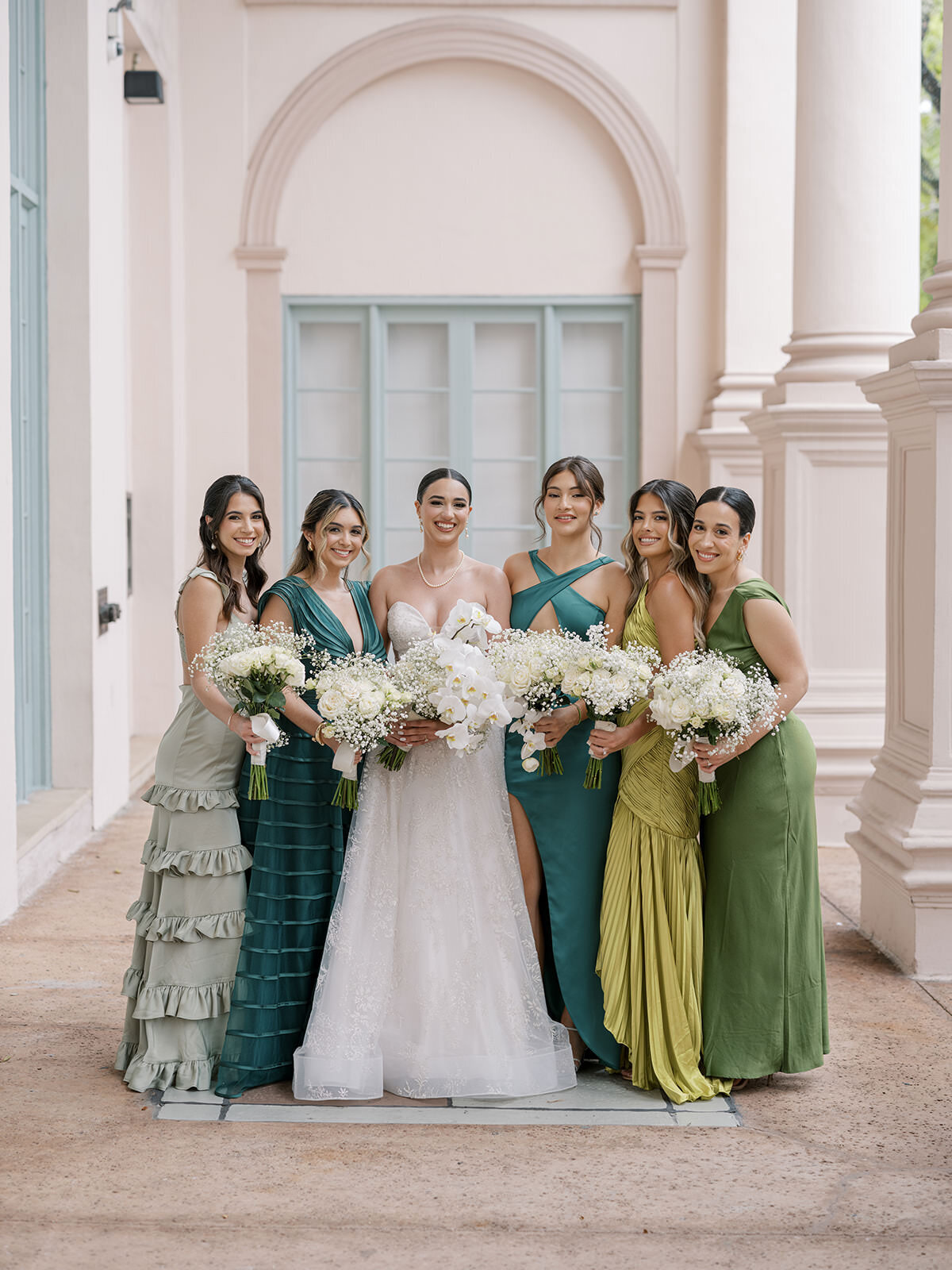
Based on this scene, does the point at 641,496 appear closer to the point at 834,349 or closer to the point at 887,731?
the point at 887,731

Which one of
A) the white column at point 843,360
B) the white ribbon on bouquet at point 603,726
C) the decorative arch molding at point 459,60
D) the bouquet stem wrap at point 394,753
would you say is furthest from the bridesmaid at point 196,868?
the decorative arch molding at point 459,60

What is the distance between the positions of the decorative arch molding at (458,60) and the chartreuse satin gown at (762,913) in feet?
21.1

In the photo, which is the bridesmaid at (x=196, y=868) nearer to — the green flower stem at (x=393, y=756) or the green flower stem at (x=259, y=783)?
the green flower stem at (x=259, y=783)

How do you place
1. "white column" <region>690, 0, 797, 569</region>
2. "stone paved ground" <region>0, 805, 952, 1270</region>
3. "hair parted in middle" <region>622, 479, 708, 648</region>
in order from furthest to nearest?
"white column" <region>690, 0, 797, 569</region> → "hair parted in middle" <region>622, 479, 708, 648</region> → "stone paved ground" <region>0, 805, 952, 1270</region>

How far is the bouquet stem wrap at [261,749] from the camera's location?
371 cm

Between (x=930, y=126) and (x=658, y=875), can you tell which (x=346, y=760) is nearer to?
(x=658, y=875)

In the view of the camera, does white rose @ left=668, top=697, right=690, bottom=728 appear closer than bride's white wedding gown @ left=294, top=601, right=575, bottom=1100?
Yes

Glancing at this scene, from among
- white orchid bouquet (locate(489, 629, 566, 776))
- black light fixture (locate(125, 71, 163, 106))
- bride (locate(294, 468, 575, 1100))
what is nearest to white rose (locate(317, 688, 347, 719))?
bride (locate(294, 468, 575, 1100))

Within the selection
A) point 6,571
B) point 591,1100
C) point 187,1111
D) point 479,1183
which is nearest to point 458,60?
point 6,571

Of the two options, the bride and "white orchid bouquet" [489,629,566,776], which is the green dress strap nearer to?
"white orchid bouquet" [489,629,566,776]

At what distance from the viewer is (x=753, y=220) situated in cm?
960

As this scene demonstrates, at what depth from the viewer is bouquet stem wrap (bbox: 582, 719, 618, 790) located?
392 centimetres

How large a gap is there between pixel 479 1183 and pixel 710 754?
1.29 meters

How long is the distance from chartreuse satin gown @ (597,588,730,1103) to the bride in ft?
0.71
